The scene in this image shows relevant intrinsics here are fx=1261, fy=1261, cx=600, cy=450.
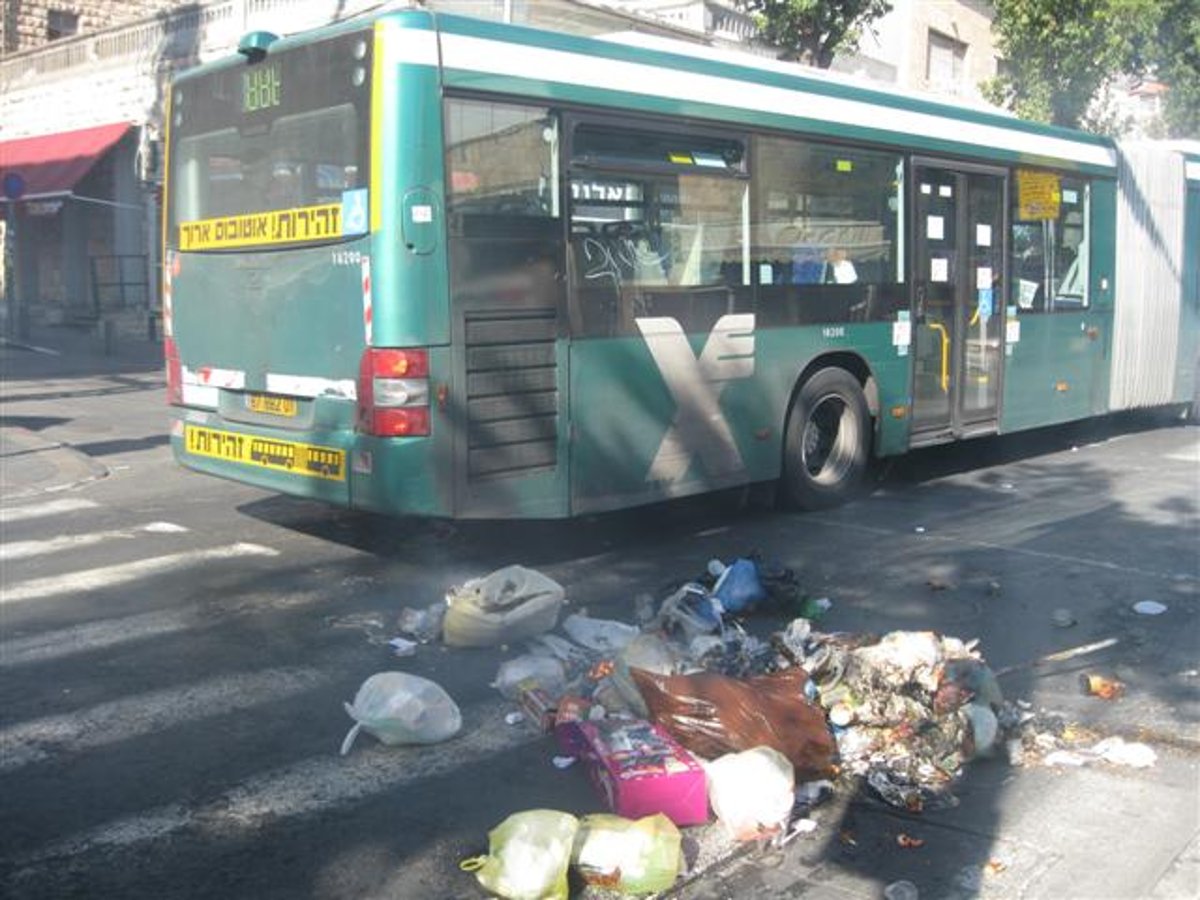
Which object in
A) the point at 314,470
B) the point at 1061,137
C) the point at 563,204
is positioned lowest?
the point at 314,470

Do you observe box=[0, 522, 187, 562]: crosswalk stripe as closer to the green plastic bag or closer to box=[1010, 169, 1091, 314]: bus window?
the green plastic bag

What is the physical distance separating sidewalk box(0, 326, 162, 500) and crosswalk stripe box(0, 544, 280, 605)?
9.17ft

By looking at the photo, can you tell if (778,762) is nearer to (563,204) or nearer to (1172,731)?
(1172,731)

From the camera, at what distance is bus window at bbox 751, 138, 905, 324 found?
8727mm

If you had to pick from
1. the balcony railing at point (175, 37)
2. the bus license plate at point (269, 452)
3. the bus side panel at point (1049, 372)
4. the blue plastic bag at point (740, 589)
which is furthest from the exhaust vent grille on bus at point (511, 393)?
the balcony railing at point (175, 37)

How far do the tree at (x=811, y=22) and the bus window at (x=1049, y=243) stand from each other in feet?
17.1

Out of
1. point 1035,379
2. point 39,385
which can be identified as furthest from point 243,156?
point 39,385

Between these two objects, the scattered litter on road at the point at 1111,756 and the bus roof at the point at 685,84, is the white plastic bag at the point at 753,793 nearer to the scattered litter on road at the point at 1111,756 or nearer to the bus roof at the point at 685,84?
the scattered litter on road at the point at 1111,756

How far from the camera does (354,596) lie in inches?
282

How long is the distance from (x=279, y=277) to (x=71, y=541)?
255 cm

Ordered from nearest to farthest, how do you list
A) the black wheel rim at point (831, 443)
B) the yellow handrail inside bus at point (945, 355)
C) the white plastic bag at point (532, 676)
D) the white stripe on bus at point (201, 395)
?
the white plastic bag at point (532, 676) < the white stripe on bus at point (201, 395) < the black wheel rim at point (831, 443) < the yellow handrail inside bus at point (945, 355)

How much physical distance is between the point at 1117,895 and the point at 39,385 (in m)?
17.1

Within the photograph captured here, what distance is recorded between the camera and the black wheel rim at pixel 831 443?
9.76 meters

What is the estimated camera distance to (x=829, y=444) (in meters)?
9.88
